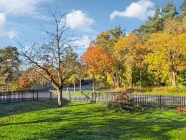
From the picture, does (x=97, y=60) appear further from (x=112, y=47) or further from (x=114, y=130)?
(x=114, y=130)

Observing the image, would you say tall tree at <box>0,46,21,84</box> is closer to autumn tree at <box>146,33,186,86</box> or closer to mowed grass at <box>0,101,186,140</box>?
autumn tree at <box>146,33,186,86</box>

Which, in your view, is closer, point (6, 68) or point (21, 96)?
point (21, 96)

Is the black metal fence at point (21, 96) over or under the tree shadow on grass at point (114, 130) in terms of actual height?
over

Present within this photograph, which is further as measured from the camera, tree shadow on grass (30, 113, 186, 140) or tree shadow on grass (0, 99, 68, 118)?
tree shadow on grass (0, 99, 68, 118)

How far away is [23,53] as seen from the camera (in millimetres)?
18016

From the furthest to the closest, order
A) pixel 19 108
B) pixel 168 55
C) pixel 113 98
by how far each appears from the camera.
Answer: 1. pixel 168 55
2. pixel 113 98
3. pixel 19 108

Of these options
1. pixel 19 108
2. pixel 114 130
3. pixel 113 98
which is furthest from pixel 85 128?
pixel 113 98

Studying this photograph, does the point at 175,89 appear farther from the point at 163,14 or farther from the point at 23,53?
the point at 163,14

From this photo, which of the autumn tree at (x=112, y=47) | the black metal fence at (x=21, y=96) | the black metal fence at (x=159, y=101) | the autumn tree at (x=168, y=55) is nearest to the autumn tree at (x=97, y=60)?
the autumn tree at (x=112, y=47)

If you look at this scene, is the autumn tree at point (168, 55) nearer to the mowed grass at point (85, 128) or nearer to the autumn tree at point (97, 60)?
the autumn tree at point (97, 60)

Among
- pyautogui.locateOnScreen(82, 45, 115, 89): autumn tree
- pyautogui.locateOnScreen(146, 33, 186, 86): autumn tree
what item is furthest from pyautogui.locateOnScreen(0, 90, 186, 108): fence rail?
pyautogui.locateOnScreen(146, 33, 186, 86): autumn tree

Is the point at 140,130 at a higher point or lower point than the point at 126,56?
lower

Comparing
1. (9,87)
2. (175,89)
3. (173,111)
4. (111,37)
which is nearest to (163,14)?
(111,37)

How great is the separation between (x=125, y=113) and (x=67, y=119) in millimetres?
4782
